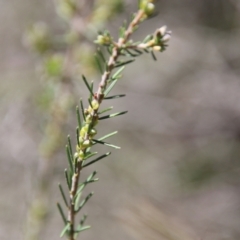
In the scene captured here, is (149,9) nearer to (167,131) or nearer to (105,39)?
(105,39)

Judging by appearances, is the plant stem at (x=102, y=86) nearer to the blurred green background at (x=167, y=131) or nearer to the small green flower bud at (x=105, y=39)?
the small green flower bud at (x=105, y=39)

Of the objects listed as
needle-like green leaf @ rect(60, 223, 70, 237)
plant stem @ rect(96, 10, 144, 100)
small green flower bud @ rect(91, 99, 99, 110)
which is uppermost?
plant stem @ rect(96, 10, 144, 100)

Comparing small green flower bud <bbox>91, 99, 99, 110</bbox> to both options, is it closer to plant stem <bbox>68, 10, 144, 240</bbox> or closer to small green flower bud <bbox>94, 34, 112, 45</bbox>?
plant stem <bbox>68, 10, 144, 240</bbox>

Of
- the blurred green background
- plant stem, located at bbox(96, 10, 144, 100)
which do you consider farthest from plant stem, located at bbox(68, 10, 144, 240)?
the blurred green background

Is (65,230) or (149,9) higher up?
(149,9)

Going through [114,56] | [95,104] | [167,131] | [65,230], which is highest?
[167,131]

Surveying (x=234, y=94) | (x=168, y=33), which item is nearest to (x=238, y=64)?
(x=234, y=94)

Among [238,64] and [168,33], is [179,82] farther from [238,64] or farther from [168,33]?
[168,33]

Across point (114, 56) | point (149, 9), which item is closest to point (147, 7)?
point (149, 9)
